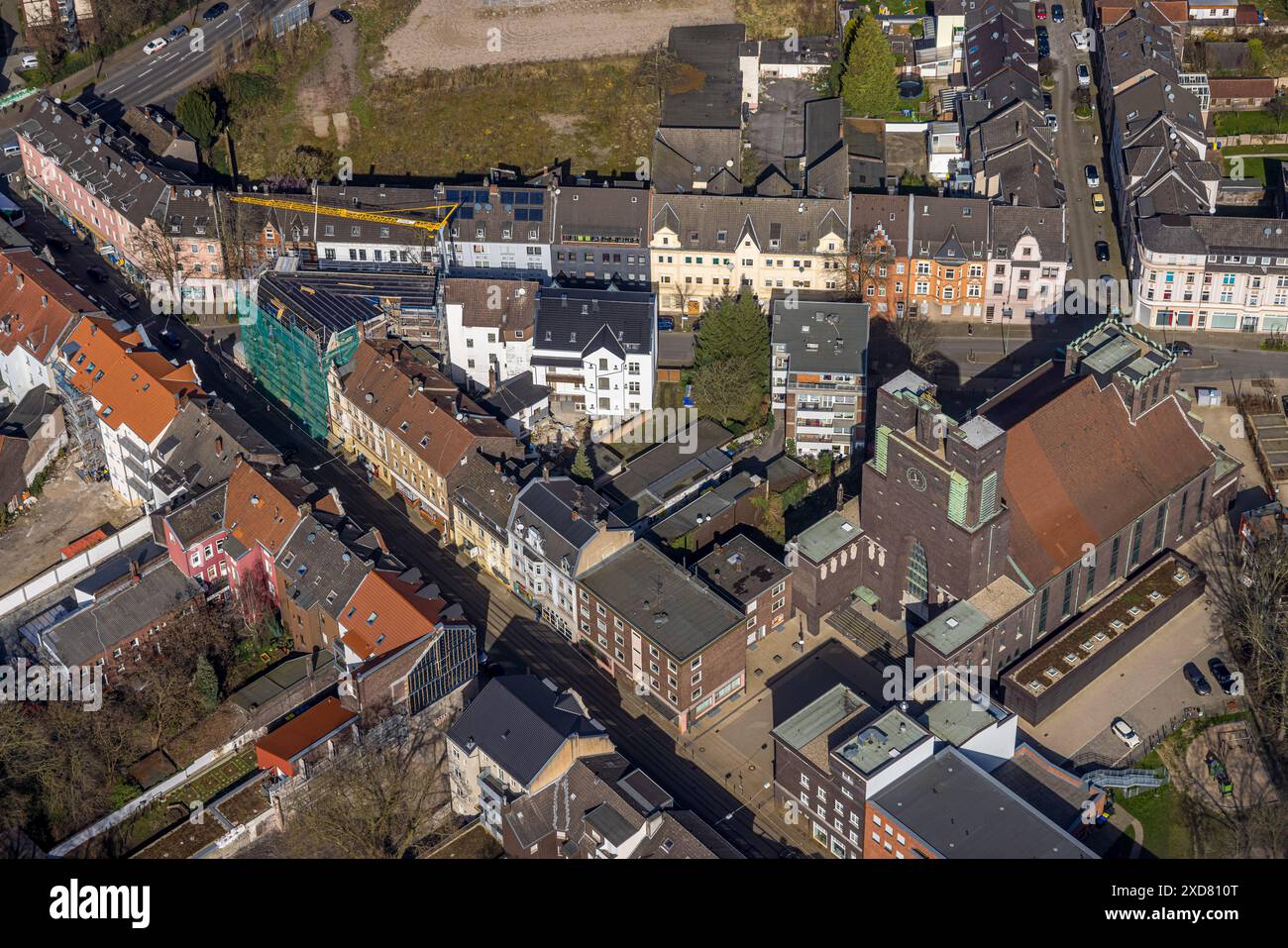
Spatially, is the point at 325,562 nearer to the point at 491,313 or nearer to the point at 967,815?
the point at 491,313

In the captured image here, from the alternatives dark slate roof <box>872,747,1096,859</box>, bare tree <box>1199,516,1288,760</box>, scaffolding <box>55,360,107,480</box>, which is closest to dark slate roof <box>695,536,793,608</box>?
dark slate roof <box>872,747,1096,859</box>

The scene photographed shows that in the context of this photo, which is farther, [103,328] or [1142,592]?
[103,328]

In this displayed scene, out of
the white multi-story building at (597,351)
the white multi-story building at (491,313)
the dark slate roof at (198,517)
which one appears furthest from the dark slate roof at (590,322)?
the dark slate roof at (198,517)

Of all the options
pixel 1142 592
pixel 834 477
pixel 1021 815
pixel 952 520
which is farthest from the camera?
pixel 834 477

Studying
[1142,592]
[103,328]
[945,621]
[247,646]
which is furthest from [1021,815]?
[103,328]

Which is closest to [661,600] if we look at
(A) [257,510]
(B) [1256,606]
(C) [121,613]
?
(A) [257,510]

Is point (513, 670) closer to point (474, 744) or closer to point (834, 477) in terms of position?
point (474, 744)
